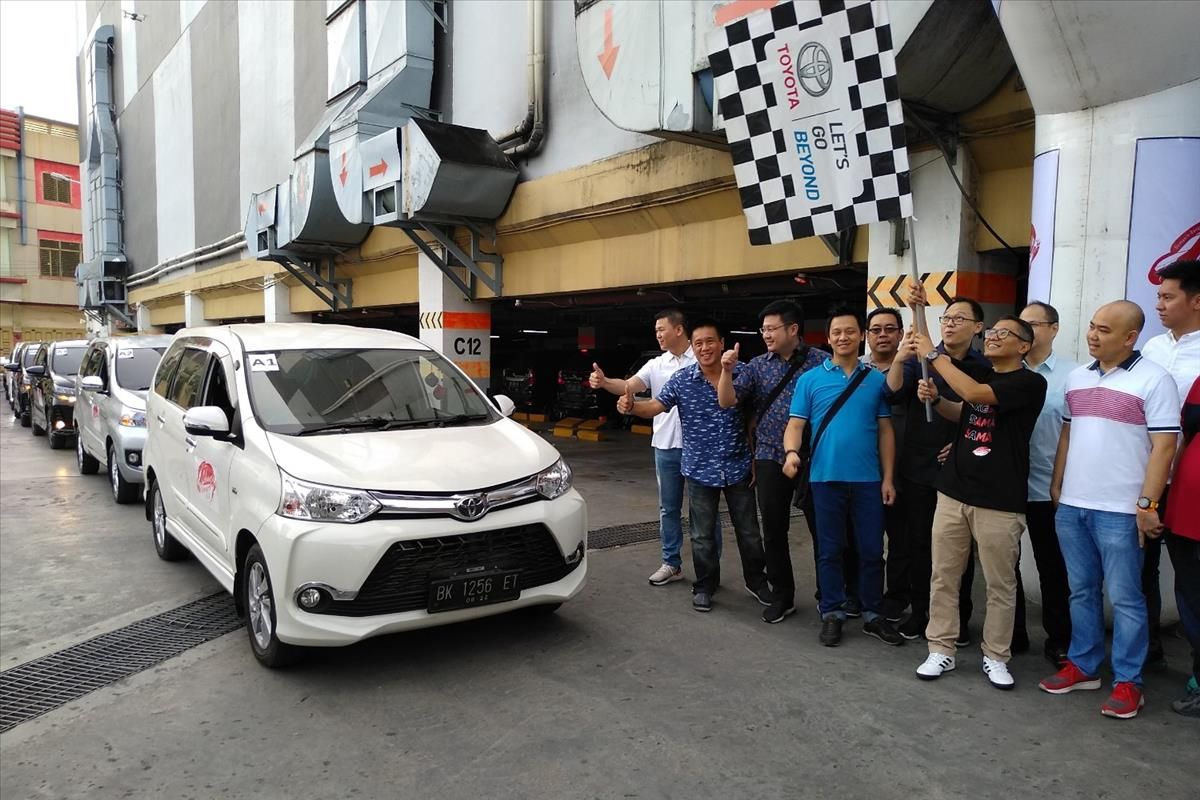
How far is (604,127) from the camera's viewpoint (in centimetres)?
1008

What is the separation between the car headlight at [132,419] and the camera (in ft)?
26.6

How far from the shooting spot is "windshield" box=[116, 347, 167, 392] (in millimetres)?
8828

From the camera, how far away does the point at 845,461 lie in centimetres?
420

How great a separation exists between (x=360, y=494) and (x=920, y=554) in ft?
9.69

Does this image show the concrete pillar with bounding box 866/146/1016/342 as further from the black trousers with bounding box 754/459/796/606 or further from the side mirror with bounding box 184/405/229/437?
the side mirror with bounding box 184/405/229/437

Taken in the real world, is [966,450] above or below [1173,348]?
below

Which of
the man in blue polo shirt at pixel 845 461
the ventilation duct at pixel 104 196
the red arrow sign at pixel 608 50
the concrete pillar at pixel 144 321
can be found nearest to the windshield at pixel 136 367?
the red arrow sign at pixel 608 50

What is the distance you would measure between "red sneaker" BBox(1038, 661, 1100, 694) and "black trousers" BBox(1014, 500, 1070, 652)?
1.01ft

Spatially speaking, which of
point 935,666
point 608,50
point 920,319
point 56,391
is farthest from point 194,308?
point 935,666

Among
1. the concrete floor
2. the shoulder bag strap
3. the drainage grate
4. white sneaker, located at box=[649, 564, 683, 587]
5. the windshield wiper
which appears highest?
the shoulder bag strap

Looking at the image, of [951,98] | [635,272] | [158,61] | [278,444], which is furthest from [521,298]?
[158,61]

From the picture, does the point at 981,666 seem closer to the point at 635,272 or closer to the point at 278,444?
the point at 278,444

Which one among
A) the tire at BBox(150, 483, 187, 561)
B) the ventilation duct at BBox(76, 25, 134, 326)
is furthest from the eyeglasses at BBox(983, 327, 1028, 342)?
the ventilation duct at BBox(76, 25, 134, 326)

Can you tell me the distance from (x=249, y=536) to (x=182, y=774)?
131 centimetres
